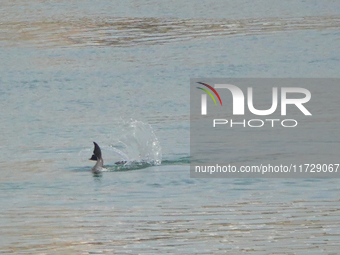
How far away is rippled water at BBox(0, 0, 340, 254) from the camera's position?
9219mm

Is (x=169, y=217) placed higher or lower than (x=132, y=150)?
lower

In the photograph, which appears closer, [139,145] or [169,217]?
[169,217]

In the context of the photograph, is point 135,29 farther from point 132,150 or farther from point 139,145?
point 139,145

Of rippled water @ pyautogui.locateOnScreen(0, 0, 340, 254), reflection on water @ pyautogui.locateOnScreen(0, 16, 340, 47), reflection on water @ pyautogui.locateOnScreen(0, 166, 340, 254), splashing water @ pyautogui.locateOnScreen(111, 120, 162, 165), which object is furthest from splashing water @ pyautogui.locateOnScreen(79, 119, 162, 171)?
reflection on water @ pyautogui.locateOnScreen(0, 16, 340, 47)

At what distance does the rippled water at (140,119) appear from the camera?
30.2 ft

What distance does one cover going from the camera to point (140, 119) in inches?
703

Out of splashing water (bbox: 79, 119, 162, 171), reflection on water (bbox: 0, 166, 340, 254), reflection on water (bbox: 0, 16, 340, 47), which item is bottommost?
reflection on water (bbox: 0, 166, 340, 254)

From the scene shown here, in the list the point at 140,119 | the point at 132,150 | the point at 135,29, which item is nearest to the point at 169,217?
the point at 132,150

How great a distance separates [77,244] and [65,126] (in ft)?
28.1

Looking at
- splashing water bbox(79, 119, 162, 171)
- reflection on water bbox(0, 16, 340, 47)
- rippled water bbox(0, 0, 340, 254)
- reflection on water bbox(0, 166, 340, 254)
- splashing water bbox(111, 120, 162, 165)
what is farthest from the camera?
reflection on water bbox(0, 16, 340, 47)

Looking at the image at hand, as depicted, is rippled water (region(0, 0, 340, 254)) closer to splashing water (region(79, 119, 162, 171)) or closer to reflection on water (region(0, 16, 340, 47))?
reflection on water (region(0, 16, 340, 47))

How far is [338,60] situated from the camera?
24391mm

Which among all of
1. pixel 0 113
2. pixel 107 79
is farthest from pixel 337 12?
pixel 0 113

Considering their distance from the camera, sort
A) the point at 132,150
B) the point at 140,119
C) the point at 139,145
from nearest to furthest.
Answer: the point at 139,145 < the point at 132,150 < the point at 140,119
